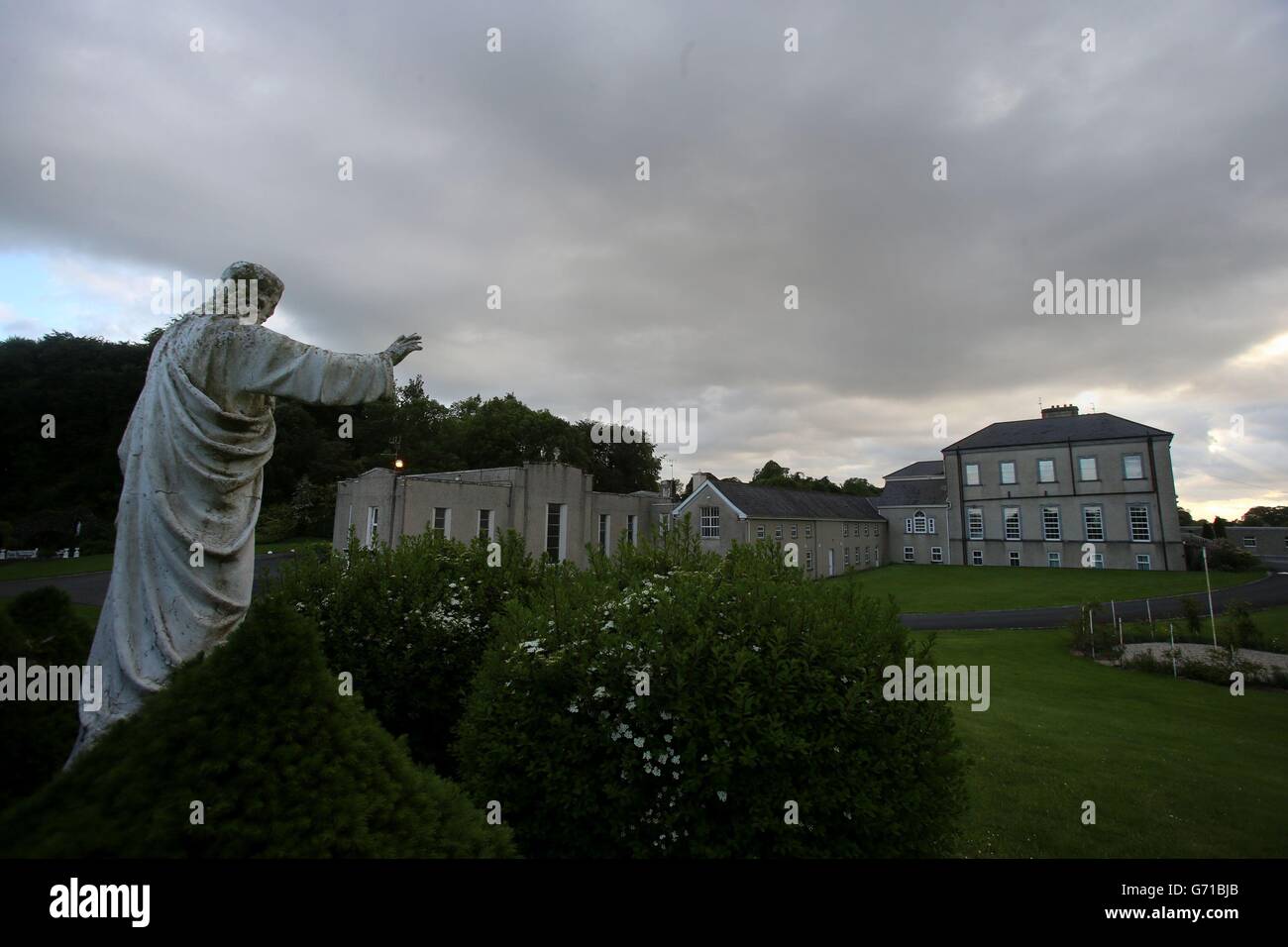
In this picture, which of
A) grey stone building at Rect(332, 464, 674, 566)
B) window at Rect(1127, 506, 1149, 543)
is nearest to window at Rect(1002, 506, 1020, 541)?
window at Rect(1127, 506, 1149, 543)

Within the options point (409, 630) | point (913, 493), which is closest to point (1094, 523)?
point (913, 493)

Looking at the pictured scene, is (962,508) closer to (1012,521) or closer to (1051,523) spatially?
(1012,521)

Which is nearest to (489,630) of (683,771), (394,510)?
(683,771)

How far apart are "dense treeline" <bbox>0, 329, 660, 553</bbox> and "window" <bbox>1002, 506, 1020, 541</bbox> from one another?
41.2m

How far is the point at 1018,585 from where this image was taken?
132 ft

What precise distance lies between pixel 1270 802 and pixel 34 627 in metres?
13.4

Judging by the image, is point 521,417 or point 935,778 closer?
point 935,778

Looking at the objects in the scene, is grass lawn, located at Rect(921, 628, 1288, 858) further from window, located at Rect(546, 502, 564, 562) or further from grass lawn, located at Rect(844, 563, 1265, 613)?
window, located at Rect(546, 502, 564, 562)

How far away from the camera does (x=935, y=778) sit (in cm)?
440

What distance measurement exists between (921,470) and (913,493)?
9.41 metres

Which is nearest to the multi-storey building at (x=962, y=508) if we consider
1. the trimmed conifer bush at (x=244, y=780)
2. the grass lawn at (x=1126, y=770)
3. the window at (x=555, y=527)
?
the window at (x=555, y=527)

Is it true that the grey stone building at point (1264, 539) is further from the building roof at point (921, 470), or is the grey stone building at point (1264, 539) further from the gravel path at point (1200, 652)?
the gravel path at point (1200, 652)

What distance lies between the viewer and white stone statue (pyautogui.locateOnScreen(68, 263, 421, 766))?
119 inches
